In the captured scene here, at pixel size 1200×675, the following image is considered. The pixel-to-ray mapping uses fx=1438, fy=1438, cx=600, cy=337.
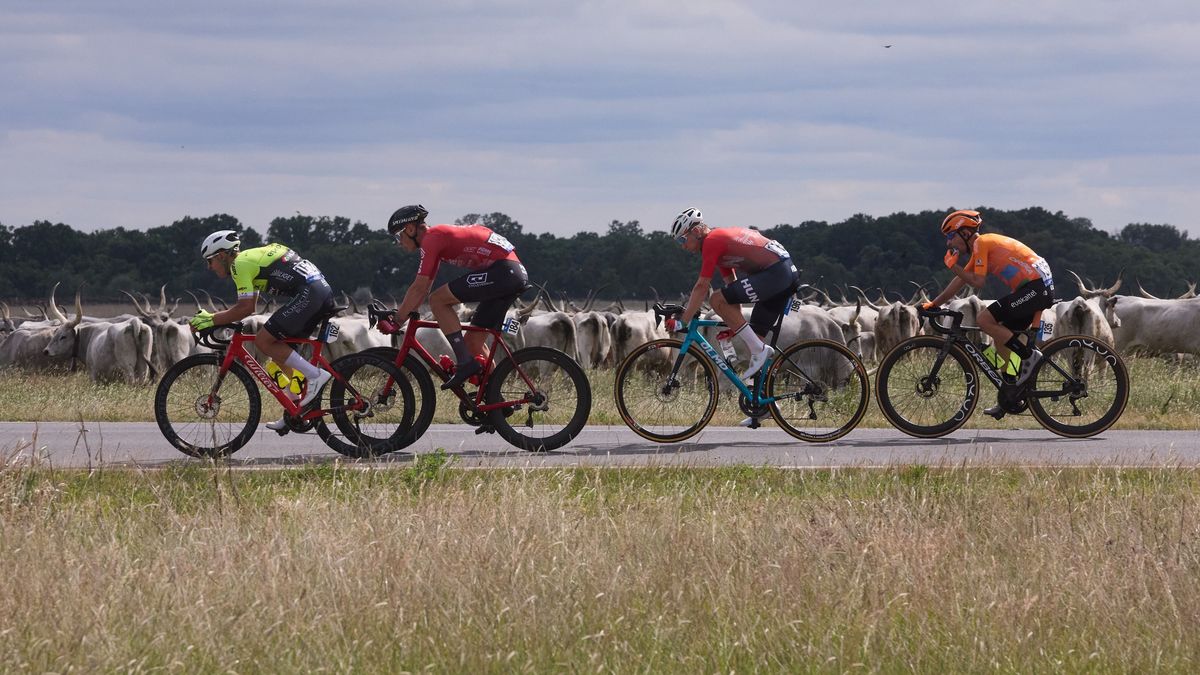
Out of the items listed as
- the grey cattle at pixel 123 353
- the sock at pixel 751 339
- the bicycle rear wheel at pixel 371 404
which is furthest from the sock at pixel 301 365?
the grey cattle at pixel 123 353

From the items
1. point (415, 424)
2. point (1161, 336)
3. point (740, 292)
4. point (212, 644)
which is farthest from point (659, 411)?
point (1161, 336)

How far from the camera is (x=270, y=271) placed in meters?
11.4

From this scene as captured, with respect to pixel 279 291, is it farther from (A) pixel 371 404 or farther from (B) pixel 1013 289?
(B) pixel 1013 289

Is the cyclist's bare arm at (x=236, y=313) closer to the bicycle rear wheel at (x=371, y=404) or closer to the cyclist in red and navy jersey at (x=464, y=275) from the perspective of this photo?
the bicycle rear wheel at (x=371, y=404)

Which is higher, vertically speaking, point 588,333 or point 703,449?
point 588,333

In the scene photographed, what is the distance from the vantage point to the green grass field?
50.5ft

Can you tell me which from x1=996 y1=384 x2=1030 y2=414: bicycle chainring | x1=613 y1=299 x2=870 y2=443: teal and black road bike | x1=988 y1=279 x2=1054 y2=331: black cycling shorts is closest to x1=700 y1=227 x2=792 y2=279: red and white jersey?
x1=613 y1=299 x2=870 y2=443: teal and black road bike

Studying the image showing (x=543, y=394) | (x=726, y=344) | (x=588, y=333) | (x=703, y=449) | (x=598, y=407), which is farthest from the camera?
(x=588, y=333)

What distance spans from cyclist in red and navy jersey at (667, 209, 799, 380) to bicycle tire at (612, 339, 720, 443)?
0.39 m

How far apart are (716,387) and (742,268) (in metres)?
1.09

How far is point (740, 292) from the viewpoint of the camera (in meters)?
12.4

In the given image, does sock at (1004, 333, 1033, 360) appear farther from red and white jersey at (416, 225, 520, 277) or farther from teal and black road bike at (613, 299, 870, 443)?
red and white jersey at (416, 225, 520, 277)

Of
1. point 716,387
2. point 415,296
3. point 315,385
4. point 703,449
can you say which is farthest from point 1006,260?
point 315,385

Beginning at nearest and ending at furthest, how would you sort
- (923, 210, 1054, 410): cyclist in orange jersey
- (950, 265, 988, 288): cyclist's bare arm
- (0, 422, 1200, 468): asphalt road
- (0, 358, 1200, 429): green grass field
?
(0, 422, 1200, 468): asphalt road < (950, 265, 988, 288): cyclist's bare arm < (923, 210, 1054, 410): cyclist in orange jersey < (0, 358, 1200, 429): green grass field
